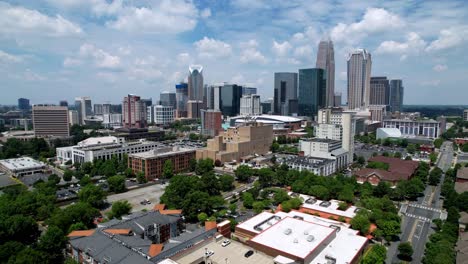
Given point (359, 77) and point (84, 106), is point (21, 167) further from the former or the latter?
point (359, 77)

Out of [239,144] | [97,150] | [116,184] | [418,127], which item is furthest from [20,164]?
[418,127]

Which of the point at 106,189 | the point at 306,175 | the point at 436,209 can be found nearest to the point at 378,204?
the point at 436,209

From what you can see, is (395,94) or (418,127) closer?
(418,127)

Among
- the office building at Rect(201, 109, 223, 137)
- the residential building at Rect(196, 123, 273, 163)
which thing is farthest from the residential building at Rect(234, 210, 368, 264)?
the office building at Rect(201, 109, 223, 137)

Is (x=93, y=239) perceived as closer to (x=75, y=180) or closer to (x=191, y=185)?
(x=191, y=185)

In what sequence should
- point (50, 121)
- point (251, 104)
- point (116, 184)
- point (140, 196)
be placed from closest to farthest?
point (140, 196) < point (116, 184) < point (50, 121) < point (251, 104)

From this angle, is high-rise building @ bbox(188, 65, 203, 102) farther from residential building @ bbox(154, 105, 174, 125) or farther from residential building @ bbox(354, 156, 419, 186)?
residential building @ bbox(354, 156, 419, 186)

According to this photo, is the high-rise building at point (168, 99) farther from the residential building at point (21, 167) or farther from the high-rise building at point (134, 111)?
the residential building at point (21, 167)
